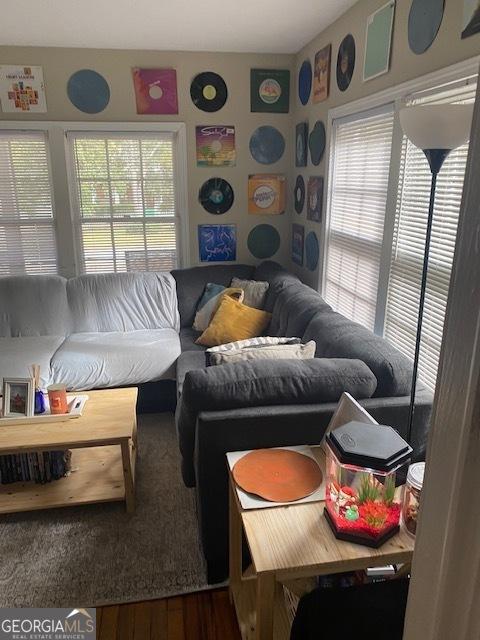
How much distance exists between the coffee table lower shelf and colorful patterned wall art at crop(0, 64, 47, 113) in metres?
2.75

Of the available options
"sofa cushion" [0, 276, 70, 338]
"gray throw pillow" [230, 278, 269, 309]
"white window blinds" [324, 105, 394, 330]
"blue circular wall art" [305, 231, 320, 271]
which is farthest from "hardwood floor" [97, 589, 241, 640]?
"blue circular wall art" [305, 231, 320, 271]

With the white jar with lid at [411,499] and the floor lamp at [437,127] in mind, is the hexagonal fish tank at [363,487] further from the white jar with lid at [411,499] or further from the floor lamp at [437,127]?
the floor lamp at [437,127]

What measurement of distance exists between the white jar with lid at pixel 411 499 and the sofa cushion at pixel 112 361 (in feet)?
6.68

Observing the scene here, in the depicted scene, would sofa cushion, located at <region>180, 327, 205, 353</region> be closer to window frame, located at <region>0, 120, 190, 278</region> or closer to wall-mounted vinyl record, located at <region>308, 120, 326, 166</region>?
window frame, located at <region>0, 120, 190, 278</region>

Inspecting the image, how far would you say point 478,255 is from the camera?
15.8 inches

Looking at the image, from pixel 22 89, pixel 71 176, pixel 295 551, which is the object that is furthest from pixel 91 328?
pixel 295 551

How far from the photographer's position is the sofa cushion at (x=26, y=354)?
2846mm

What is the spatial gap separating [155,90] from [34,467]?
2.93 m

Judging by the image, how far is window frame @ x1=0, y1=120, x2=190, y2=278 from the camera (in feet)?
12.1

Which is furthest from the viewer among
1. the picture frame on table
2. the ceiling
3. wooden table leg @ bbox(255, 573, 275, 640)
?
the ceiling

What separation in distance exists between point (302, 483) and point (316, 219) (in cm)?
239

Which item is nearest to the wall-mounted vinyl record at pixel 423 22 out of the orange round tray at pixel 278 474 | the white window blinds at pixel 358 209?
the white window blinds at pixel 358 209

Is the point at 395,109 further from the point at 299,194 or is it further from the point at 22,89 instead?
the point at 22,89

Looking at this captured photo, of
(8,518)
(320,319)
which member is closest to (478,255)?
(320,319)
